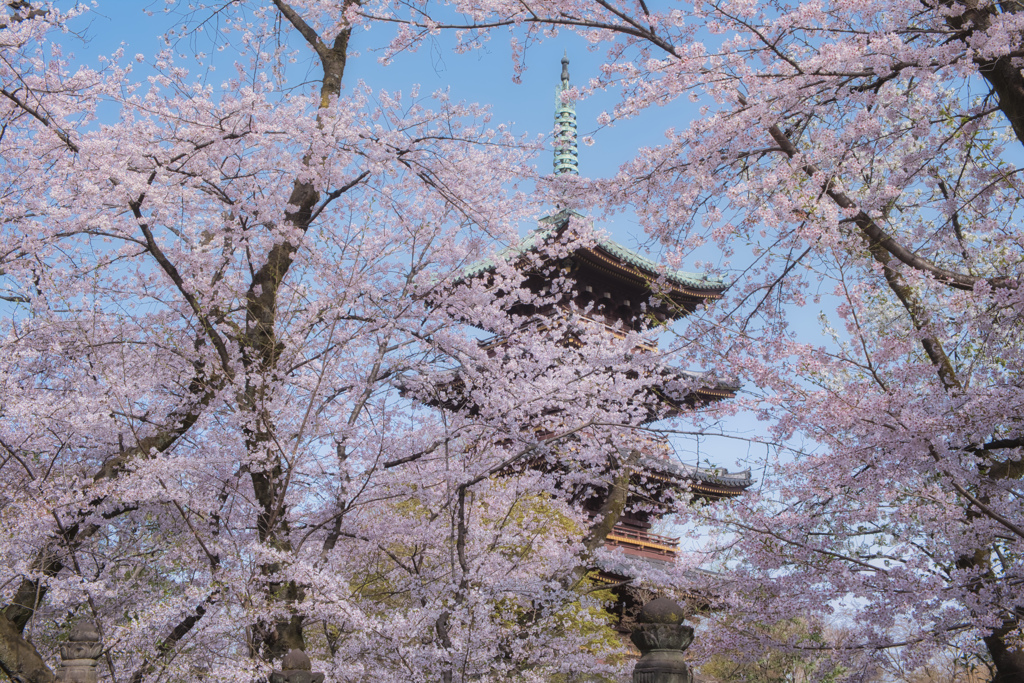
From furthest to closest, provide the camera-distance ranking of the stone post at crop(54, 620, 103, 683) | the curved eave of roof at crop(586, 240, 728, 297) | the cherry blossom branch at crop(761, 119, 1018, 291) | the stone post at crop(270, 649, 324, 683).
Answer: the curved eave of roof at crop(586, 240, 728, 297) → the stone post at crop(54, 620, 103, 683) → the cherry blossom branch at crop(761, 119, 1018, 291) → the stone post at crop(270, 649, 324, 683)

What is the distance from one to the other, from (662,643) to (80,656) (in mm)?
5379

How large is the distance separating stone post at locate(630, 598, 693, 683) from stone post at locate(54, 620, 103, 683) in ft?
16.8

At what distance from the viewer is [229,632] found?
7352mm

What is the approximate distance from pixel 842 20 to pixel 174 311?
7916 mm

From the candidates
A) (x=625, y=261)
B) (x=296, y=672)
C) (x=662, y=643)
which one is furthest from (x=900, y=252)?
(x=625, y=261)

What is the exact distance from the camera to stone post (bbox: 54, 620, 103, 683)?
262 inches

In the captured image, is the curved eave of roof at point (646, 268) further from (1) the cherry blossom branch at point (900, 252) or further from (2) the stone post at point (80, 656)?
(2) the stone post at point (80, 656)

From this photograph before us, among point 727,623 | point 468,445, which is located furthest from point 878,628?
point 468,445

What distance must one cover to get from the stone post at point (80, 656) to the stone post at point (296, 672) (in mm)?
2226

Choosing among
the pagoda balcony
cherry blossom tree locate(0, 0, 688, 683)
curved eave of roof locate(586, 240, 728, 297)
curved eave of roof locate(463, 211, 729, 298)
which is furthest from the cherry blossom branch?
the pagoda balcony

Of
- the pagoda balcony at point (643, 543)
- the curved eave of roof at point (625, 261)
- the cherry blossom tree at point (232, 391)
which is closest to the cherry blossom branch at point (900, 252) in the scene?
the cherry blossom tree at point (232, 391)

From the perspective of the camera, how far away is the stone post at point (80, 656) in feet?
21.9

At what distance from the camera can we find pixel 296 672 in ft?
18.1

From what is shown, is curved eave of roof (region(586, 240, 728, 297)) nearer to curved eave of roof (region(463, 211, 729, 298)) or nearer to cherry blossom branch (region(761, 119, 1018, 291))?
curved eave of roof (region(463, 211, 729, 298))
